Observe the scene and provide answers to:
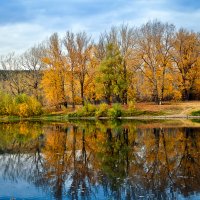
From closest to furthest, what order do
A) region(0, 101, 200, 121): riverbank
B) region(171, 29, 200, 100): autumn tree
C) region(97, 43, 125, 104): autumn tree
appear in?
region(0, 101, 200, 121): riverbank, region(97, 43, 125, 104): autumn tree, region(171, 29, 200, 100): autumn tree

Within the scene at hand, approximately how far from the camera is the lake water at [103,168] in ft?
45.3

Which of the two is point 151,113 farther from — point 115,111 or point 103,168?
point 103,168

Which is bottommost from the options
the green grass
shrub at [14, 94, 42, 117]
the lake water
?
the lake water

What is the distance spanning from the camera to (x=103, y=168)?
1817cm

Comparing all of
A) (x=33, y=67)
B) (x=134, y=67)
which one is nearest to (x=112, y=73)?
(x=134, y=67)

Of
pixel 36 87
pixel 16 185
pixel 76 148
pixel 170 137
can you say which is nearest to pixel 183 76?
pixel 36 87

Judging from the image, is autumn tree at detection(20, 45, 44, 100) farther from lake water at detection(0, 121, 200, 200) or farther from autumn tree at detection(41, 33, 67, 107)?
lake water at detection(0, 121, 200, 200)

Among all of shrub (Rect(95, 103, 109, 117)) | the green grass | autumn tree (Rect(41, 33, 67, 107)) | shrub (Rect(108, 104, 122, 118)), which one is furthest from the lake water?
autumn tree (Rect(41, 33, 67, 107))

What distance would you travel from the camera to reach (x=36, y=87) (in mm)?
73625

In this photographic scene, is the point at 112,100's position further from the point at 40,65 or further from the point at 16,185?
the point at 16,185

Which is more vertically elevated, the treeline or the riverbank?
the treeline

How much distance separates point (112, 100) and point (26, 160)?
4579 centimetres

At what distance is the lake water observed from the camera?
1382 cm

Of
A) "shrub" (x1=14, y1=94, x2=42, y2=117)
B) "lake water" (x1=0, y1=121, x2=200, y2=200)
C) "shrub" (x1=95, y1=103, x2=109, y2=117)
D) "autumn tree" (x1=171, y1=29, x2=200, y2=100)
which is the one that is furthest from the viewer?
"autumn tree" (x1=171, y1=29, x2=200, y2=100)
